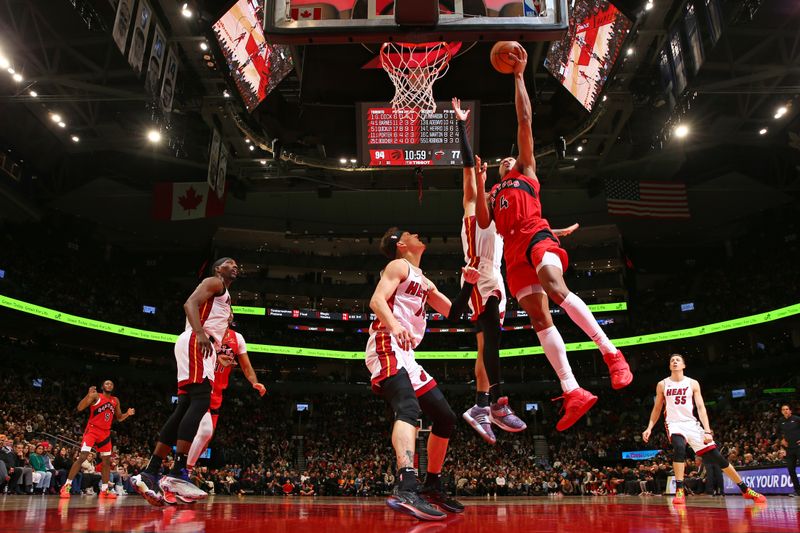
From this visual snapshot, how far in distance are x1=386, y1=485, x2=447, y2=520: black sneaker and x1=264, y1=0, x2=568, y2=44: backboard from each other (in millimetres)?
4433

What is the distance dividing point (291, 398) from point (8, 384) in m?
15.8

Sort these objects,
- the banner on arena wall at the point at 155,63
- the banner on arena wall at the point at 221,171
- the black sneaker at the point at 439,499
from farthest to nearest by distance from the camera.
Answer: the banner on arena wall at the point at 221,171
the banner on arena wall at the point at 155,63
the black sneaker at the point at 439,499

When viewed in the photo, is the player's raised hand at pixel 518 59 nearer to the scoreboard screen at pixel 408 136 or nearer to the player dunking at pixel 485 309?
the player dunking at pixel 485 309

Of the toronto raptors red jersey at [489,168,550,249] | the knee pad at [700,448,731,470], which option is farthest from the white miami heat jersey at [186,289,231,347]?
the knee pad at [700,448,731,470]

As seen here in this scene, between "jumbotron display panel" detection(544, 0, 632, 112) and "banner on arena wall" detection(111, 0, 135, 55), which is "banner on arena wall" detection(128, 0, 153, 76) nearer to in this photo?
"banner on arena wall" detection(111, 0, 135, 55)

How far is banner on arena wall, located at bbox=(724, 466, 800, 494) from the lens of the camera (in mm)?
13328

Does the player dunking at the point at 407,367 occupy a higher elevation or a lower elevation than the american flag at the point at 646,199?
lower

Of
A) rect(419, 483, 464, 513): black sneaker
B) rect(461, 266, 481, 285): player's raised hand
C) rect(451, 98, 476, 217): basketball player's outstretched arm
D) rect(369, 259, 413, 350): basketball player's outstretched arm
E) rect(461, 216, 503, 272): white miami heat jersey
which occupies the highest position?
rect(451, 98, 476, 217): basketball player's outstretched arm

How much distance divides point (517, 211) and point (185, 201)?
2347 centimetres

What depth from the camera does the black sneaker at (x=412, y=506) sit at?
3918 millimetres

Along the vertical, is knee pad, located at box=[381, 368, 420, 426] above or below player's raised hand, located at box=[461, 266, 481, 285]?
below

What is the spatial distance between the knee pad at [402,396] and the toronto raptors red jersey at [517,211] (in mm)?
1438

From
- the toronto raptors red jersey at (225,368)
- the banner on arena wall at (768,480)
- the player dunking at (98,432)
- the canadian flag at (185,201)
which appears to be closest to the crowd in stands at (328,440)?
the banner on arena wall at (768,480)

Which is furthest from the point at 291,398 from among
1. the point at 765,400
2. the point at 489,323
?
the point at 489,323
